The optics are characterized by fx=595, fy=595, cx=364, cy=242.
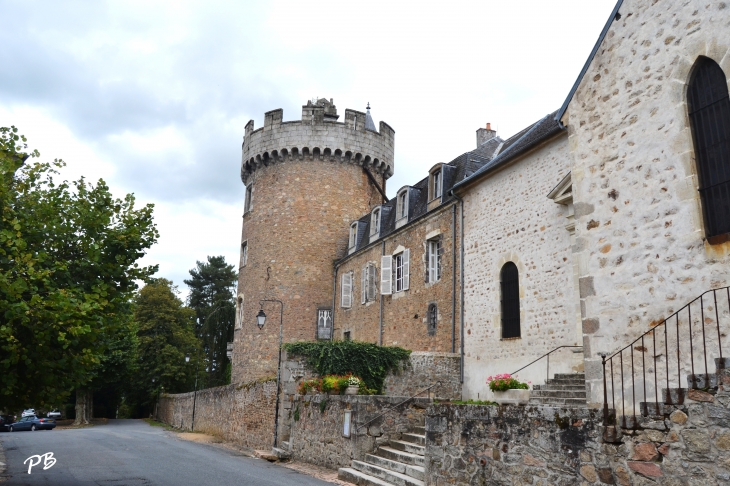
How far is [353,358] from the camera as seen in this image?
51.5 feet

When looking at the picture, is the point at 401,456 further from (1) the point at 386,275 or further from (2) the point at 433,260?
(1) the point at 386,275

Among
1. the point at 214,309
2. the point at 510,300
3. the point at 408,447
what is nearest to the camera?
the point at 408,447

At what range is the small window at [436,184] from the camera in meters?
18.4

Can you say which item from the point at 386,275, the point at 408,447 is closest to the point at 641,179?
the point at 408,447

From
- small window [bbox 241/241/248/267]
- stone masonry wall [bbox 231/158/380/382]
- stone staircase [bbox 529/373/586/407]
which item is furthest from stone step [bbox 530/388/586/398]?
small window [bbox 241/241/248/267]

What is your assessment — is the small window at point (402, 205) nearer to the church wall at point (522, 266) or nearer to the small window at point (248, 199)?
the church wall at point (522, 266)

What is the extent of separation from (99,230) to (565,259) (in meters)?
8.89

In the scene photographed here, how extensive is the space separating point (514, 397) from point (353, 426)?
337cm

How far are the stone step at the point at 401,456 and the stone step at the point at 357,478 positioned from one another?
0.58m

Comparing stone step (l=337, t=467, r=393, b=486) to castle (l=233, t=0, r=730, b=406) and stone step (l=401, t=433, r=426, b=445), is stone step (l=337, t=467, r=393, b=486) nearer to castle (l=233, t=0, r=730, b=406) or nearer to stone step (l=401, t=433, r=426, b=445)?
stone step (l=401, t=433, r=426, b=445)

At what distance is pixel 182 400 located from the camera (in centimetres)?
2939

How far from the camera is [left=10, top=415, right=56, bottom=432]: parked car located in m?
28.2

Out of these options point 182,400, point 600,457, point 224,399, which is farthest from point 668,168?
point 182,400

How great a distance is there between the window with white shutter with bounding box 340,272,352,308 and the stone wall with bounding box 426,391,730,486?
1430 cm
